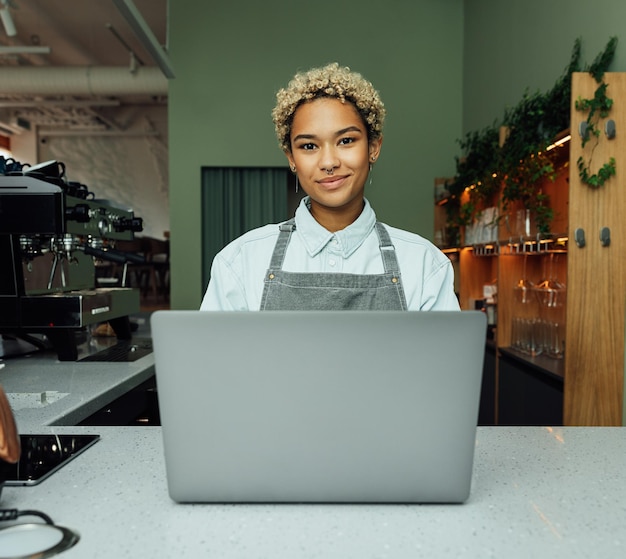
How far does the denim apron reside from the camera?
1.23 m

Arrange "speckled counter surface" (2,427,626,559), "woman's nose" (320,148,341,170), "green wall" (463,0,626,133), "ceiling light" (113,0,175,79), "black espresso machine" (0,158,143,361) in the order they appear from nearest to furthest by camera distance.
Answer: "speckled counter surface" (2,427,626,559) < "woman's nose" (320,148,341,170) < "black espresso machine" (0,158,143,361) < "green wall" (463,0,626,133) < "ceiling light" (113,0,175,79)

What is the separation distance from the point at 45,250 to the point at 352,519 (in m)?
1.70

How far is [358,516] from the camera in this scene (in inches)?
28.4

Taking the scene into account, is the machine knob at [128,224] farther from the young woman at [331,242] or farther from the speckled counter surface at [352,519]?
the speckled counter surface at [352,519]

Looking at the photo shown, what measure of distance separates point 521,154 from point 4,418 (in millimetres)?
2784

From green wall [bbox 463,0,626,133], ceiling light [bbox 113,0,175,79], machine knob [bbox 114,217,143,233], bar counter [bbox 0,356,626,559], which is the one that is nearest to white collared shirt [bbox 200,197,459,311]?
bar counter [bbox 0,356,626,559]

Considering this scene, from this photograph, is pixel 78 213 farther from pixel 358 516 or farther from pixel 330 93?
pixel 358 516

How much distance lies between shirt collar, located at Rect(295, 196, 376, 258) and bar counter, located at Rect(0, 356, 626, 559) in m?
0.52

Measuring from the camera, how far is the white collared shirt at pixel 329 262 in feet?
4.21

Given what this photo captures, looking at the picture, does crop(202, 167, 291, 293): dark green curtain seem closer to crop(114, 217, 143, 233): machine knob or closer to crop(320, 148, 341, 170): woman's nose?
crop(114, 217, 143, 233): machine knob

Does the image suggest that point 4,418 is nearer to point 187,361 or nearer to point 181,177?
point 187,361

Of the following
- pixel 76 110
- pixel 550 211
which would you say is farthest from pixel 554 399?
pixel 76 110

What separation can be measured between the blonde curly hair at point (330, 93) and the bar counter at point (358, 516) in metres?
0.70

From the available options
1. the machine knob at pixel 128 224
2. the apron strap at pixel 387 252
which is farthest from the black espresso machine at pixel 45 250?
the apron strap at pixel 387 252
